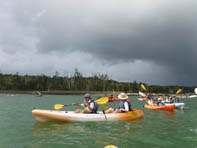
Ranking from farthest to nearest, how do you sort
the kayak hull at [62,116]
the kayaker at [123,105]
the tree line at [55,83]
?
the tree line at [55,83], the kayaker at [123,105], the kayak hull at [62,116]

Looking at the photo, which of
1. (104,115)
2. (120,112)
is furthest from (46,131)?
(120,112)

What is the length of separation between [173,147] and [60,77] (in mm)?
87309

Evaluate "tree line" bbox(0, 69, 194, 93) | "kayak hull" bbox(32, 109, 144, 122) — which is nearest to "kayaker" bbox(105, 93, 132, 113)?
"kayak hull" bbox(32, 109, 144, 122)

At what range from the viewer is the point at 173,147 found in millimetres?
6289

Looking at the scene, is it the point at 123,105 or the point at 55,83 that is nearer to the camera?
the point at 123,105

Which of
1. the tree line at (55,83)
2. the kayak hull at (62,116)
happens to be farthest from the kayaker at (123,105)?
the tree line at (55,83)

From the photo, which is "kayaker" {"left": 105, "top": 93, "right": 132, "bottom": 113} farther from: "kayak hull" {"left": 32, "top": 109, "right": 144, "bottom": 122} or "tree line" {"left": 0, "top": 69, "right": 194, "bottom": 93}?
"tree line" {"left": 0, "top": 69, "right": 194, "bottom": 93}

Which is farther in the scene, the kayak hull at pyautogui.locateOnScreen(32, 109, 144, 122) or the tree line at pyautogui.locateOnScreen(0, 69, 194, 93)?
the tree line at pyautogui.locateOnScreen(0, 69, 194, 93)

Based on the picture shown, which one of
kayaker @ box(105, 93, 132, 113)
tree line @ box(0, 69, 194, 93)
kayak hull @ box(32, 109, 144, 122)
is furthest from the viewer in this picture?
tree line @ box(0, 69, 194, 93)

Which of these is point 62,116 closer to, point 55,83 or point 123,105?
point 123,105

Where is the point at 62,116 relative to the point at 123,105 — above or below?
below

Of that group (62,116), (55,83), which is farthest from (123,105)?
(55,83)

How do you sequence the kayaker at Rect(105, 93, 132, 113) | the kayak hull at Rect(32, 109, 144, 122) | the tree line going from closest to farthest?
the kayak hull at Rect(32, 109, 144, 122) < the kayaker at Rect(105, 93, 132, 113) < the tree line

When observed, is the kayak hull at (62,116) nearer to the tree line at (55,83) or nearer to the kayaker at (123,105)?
the kayaker at (123,105)
